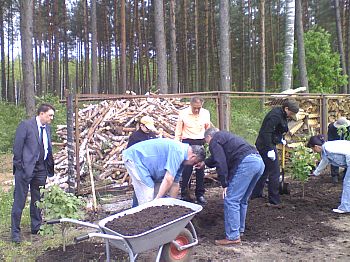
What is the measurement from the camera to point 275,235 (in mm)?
5504

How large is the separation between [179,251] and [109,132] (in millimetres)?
5668

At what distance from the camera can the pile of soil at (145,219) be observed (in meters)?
3.93

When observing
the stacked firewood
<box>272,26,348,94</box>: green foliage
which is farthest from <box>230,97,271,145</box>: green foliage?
<box>272,26,348,94</box>: green foliage

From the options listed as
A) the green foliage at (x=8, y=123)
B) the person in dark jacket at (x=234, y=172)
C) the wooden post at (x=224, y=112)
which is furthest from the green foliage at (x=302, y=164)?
the green foliage at (x=8, y=123)

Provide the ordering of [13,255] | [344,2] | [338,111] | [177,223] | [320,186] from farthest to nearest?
[344,2], [338,111], [320,186], [13,255], [177,223]

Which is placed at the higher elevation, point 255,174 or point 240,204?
point 255,174

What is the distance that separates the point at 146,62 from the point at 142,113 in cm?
2015

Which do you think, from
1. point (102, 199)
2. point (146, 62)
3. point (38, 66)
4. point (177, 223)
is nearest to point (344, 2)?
point (146, 62)

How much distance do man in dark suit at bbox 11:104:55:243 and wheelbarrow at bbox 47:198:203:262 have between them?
5.47 ft

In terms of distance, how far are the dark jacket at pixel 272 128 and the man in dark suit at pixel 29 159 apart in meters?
3.26

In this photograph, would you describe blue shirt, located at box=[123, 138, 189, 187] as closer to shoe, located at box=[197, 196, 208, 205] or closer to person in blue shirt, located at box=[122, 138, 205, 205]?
person in blue shirt, located at box=[122, 138, 205, 205]

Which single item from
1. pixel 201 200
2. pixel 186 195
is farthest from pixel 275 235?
pixel 186 195

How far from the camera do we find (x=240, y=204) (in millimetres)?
5398

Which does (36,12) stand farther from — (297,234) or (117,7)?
(297,234)
